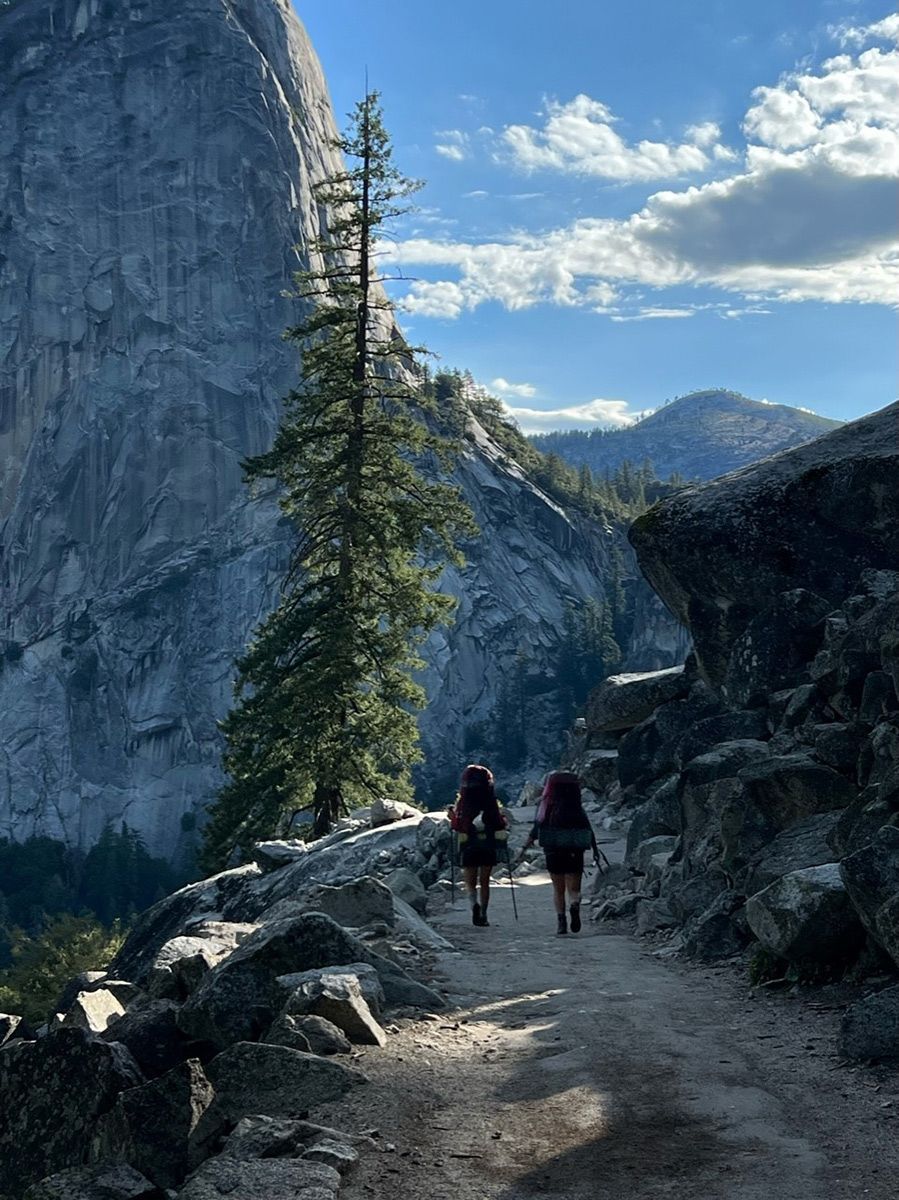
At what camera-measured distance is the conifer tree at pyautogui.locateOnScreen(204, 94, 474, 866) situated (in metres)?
23.7

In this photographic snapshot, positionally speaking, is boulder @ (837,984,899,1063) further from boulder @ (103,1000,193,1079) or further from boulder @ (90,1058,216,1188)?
boulder @ (103,1000,193,1079)

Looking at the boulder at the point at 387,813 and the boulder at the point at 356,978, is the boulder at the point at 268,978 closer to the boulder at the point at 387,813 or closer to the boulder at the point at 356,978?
the boulder at the point at 356,978

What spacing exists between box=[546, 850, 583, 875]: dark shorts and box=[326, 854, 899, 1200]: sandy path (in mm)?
3133

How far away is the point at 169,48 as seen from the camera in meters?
156

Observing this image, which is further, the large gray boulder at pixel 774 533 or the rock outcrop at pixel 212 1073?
the large gray boulder at pixel 774 533

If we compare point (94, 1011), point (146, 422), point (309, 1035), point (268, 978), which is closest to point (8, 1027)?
point (94, 1011)

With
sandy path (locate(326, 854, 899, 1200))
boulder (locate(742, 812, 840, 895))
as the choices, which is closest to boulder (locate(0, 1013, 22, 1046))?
sandy path (locate(326, 854, 899, 1200))

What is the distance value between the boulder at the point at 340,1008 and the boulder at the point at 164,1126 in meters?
0.94

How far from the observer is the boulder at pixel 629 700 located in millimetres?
23656

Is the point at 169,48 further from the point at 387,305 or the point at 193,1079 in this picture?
the point at 193,1079

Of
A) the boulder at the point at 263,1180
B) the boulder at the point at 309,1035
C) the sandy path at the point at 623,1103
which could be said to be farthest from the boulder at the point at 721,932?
the boulder at the point at 263,1180

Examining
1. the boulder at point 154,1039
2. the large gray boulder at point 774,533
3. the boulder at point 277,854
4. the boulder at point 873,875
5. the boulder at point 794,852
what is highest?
the large gray boulder at point 774,533

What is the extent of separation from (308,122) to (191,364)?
42927 millimetres

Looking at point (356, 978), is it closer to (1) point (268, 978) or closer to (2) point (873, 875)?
(1) point (268, 978)
